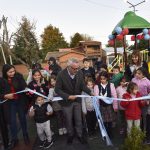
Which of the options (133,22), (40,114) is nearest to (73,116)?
(40,114)

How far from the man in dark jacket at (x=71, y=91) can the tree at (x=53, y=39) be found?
7167 centimetres

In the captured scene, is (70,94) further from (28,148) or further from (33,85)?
(28,148)

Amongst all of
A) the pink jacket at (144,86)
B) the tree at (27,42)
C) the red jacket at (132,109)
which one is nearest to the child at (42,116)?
the red jacket at (132,109)

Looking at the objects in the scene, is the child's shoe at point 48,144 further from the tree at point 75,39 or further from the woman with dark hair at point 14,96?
the tree at point 75,39

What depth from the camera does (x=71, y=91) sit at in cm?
577

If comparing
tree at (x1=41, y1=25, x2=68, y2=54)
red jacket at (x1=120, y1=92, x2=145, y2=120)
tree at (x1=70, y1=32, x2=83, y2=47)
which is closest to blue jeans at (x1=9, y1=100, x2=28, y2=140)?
red jacket at (x1=120, y1=92, x2=145, y2=120)

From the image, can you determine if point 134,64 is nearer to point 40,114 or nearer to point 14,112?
point 40,114

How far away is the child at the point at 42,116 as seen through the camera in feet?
19.6

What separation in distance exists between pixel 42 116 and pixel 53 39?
3000 inches

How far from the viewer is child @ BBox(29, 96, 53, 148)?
598 centimetres

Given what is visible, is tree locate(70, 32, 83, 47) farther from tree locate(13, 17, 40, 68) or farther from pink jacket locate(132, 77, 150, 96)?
pink jacket locate(132, 77, 150, 96)

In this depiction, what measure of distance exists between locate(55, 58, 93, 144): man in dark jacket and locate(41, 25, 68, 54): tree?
71667 millimetres

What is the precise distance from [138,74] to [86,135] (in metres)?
1.81

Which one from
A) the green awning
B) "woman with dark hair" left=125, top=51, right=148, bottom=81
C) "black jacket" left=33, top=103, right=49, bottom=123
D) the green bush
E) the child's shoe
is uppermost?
the green awning
